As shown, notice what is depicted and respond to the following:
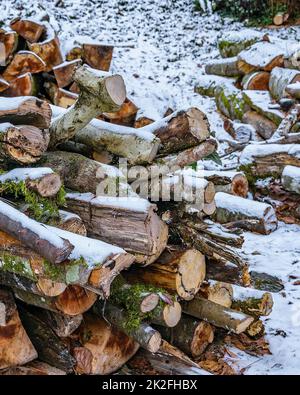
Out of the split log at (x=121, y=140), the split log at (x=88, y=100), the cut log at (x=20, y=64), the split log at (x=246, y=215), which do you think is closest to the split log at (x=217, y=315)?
the split log at (x=121, y=140)

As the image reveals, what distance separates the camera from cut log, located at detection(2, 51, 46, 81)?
22.4 feet

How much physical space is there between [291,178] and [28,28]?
420cm

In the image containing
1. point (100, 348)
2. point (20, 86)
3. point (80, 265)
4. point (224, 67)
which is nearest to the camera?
point (80, 265)

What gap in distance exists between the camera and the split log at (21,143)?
3014 millimetres

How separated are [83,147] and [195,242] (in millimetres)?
1150

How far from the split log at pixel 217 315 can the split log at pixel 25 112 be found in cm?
164

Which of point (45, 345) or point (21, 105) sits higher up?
point (21, 105)

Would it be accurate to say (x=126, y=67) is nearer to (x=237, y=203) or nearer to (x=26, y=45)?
(x=26, y=45)

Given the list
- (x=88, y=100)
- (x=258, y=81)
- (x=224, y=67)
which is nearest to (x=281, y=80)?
(x=258, y=81)

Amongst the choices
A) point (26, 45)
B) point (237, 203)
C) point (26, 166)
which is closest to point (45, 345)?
point (26, 166)

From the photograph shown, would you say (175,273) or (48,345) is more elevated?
(175,273)

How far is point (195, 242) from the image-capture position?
3.48m

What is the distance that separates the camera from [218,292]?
384cm

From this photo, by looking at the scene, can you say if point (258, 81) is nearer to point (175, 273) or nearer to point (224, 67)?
point (224, 67)
